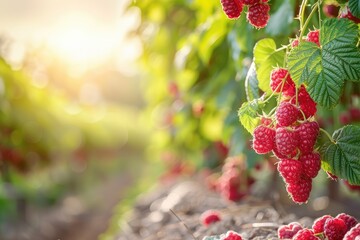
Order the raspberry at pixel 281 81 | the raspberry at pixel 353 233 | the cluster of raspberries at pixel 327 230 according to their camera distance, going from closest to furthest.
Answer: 1. the raspberry at pixel 281 81
2. the raspberry at pixel 353 233
3. the cluster of raspberries at pixel 327 230

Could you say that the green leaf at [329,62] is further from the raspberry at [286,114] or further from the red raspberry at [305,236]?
the red raspberry at [305,236]

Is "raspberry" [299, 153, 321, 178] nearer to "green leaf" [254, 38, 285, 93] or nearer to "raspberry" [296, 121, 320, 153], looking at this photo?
"raspberry" [296, 121, 320, 153]

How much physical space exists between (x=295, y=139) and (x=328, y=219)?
0.63 m

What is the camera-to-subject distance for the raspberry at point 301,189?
242 centimetres

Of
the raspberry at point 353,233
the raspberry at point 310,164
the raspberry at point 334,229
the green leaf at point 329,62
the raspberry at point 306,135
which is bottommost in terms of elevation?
the raspberry at point 353,233

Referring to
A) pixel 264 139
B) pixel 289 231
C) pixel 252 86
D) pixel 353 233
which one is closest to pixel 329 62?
pixel 264 139

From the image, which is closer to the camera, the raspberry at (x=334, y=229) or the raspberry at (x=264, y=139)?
the raspberry at (x=264, y=139)

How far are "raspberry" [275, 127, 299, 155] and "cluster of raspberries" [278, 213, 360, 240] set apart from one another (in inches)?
20.2

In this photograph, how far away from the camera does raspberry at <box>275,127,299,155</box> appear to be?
7.60 feet

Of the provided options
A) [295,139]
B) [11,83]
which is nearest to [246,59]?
[295,139]

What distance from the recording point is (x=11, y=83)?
9789 mm

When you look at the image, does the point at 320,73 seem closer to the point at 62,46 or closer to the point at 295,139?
the point at 295,139


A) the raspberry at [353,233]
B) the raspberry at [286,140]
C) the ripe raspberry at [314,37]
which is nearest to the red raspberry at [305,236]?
the raspberry at [353,233]

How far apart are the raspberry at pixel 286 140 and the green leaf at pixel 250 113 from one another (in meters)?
0.19
